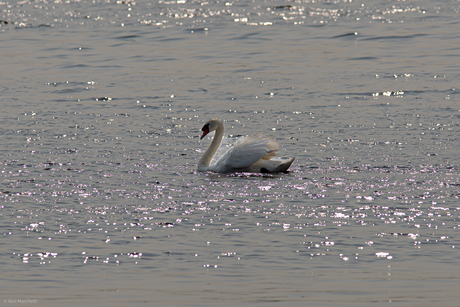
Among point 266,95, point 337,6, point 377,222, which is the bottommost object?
point 377,222

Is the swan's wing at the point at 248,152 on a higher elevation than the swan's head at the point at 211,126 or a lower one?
lower

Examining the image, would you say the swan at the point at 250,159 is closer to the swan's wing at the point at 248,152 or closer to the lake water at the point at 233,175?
the swan's wing at the point at 248,152

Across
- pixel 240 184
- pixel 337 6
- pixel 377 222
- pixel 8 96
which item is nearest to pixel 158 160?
pixel 240 184

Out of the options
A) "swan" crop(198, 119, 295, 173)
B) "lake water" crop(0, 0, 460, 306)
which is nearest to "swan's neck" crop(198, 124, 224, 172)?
"swan" crop(198, 119, 295, 173)

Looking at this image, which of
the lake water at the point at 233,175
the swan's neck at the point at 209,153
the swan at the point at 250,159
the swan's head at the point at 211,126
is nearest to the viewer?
the lake water at the point at 233,175

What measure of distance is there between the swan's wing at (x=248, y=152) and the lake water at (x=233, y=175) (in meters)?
0.50

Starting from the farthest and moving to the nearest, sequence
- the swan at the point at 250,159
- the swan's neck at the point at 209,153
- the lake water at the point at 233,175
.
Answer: the swan's neck at the point at 209,153 → the swan at the point at 250,159 → the lake water at the point at 233,175

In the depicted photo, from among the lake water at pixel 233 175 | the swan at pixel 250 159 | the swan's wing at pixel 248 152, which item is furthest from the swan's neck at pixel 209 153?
the lake water at pixel 233 175

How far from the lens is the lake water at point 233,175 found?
8391mm

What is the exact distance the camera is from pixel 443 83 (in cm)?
2253

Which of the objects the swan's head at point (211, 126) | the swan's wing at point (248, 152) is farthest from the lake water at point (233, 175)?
the swan's head at point (211, 126)

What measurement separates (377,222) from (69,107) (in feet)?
41.2

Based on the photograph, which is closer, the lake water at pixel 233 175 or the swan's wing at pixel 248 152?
the lake water at pixel 233 175

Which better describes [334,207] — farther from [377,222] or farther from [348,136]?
[348,136]
